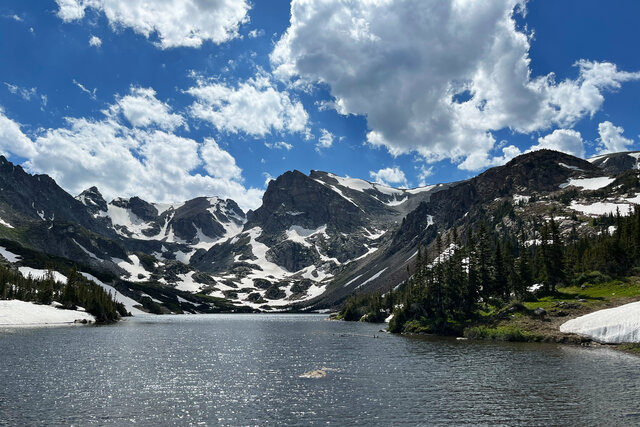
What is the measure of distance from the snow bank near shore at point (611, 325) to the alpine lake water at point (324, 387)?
657 cm

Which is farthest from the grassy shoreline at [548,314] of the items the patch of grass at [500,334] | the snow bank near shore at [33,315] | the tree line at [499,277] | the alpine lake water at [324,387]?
the snow bank near shore at [33,315]

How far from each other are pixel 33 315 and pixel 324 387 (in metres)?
→ 140

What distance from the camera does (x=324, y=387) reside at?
44094mm

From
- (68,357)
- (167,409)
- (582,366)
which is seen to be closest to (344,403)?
(167,409)

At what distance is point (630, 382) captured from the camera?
4347 centimetres

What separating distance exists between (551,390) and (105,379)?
147 feet

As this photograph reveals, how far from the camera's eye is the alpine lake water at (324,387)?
1303 inches

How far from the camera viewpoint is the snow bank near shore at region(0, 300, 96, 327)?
13762 cm

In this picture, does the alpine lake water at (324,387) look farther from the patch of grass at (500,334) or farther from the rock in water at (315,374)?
the patch of grass at (500,334)

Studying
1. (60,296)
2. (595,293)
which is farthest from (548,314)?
(60,296)

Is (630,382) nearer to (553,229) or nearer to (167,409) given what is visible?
(167,409)

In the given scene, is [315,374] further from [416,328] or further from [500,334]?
[416,328]

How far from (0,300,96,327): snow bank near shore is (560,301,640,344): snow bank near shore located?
147m

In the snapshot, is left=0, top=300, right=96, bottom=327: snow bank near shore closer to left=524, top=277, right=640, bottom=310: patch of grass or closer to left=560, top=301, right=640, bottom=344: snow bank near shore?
left=524, top=277, right=640, bottom=310: patch of grass
